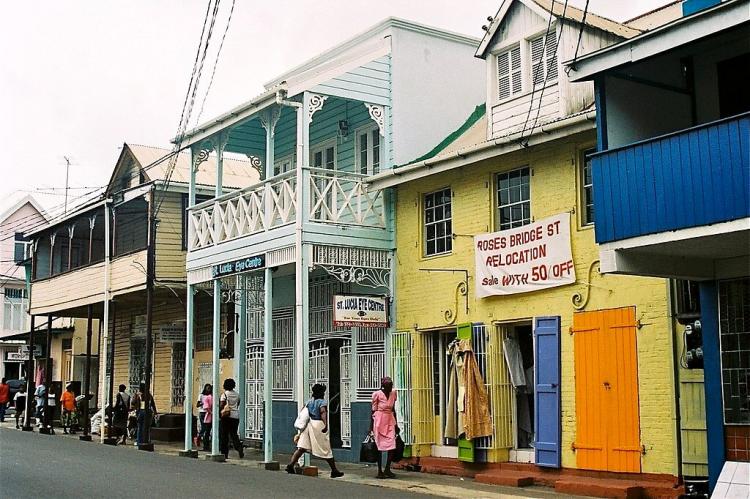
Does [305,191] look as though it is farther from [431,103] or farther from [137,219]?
[137,219]

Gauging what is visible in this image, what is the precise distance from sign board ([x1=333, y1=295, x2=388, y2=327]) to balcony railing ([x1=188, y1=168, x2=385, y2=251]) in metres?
1.45

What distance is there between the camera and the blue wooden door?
47.9 ft

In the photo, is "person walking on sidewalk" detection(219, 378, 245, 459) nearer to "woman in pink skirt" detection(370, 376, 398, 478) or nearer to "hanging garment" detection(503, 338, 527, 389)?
"woman in pink skirt" detection(370, 376, 398, 478)

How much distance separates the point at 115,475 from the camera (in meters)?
15.2

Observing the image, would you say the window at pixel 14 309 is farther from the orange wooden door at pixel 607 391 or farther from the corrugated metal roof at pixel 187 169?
the orange wooden door at pixel 607 391

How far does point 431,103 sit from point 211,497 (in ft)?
32.3

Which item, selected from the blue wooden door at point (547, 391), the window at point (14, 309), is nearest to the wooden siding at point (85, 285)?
the blue wooden door at point (547, 391)

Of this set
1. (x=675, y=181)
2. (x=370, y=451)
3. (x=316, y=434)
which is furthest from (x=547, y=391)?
(x=675, y=181)

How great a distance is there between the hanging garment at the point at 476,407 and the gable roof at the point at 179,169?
42.2 feet

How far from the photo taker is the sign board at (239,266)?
18.5 meters

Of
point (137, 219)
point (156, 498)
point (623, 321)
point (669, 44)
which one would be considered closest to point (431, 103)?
point (623, 321)

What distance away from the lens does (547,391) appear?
48.7 feet

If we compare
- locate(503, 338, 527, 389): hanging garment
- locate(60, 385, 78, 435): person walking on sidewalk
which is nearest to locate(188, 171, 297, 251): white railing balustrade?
locate(503, 338, 527, 389): hanging garment

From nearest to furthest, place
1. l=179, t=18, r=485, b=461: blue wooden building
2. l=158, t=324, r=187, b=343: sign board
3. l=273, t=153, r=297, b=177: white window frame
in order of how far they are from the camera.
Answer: l=179, t=18, r=485, b=461: blue wooden building → l=273, t=153, r=297, b=177: white window frame → l=158, t=324, r=187, b=343: sign board
